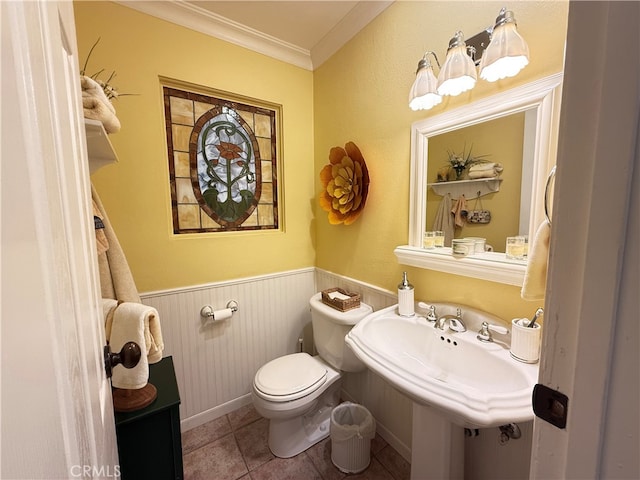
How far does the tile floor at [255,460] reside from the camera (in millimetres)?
1325

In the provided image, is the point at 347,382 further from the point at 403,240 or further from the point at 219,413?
the point at 403,240

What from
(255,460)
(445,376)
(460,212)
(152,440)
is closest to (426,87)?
(460,212)

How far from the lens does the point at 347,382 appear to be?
5.71 ft

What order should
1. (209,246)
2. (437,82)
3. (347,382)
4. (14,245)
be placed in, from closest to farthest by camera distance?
(14,245) → (437,82) → (209,246) → (347,382)

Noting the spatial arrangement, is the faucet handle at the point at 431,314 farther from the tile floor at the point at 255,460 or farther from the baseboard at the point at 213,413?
the baseboard at the point at 213,413

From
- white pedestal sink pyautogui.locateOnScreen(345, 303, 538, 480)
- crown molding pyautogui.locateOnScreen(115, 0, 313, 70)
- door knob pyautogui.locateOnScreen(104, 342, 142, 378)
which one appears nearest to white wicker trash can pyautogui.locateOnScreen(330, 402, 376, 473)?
white pedestal sink pyautogui.locateOnScreen(345, 303, 538, 480)

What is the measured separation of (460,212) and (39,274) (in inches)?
49.3

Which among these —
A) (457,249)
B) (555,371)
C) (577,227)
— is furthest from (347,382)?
(577,227)

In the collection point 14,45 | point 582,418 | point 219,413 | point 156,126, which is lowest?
point 219,413

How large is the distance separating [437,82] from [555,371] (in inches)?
41.2

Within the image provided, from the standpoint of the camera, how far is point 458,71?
0.93m

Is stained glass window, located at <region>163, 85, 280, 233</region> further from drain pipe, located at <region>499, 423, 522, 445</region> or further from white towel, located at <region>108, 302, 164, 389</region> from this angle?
drain pipe, located at <region>499, 423, 522, 445</region>

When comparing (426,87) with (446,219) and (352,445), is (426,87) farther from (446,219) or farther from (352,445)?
(352,445)

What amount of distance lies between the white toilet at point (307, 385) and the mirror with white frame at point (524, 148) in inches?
23.4
